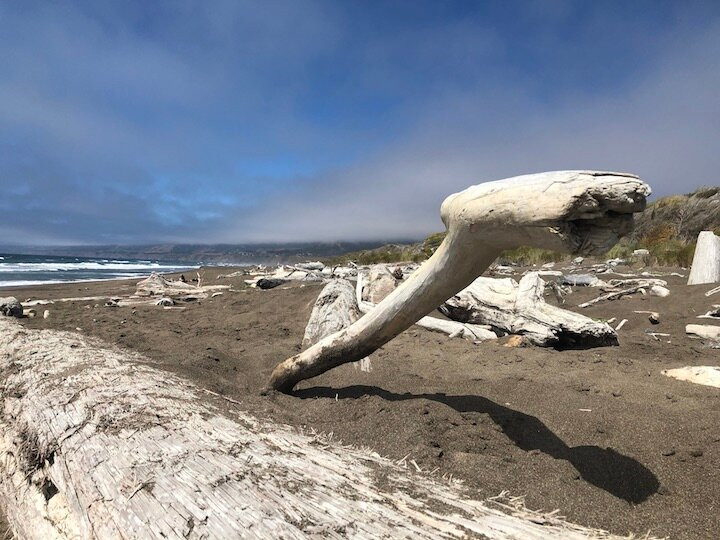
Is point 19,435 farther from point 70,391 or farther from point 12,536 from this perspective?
point 12,536

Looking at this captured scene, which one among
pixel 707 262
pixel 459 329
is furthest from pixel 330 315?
pixel 707 262

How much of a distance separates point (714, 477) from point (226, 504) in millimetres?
2316

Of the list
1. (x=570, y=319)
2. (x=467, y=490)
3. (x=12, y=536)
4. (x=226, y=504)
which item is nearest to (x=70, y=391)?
(x=12, y=536)

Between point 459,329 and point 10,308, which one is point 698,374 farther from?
point 10,308

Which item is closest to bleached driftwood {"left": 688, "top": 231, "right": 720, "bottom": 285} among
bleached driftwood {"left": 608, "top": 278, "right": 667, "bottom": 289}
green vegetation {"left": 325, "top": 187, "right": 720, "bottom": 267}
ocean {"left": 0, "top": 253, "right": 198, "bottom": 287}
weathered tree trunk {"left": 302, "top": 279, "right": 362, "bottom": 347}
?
bleached driftwood {"left": 608, "top": 278, "right": 667, "bottom": 289}

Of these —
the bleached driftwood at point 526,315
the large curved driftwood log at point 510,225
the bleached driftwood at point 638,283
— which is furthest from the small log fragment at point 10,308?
the bleached driftwood at point 638,283

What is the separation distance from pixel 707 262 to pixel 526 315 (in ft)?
17.4

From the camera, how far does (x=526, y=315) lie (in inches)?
199

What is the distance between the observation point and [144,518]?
1468 mm

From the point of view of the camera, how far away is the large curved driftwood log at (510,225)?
152cm

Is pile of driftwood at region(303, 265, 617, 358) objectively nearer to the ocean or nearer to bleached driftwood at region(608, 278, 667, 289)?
bleached driftwood at region(608, 278, 667, 289)

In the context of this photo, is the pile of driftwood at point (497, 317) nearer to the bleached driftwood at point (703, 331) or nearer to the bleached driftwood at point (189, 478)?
the bleached driftwood at point (703, 331)

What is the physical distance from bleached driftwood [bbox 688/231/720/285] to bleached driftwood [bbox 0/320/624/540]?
8.40 metres

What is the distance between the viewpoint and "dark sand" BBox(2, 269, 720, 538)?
6.36 feet
